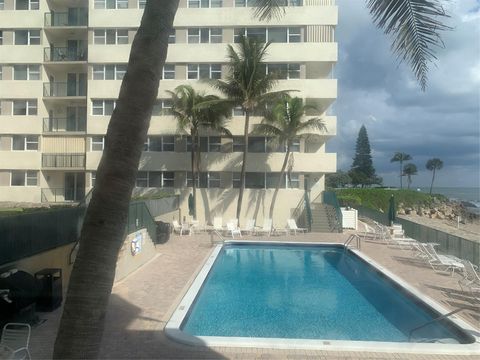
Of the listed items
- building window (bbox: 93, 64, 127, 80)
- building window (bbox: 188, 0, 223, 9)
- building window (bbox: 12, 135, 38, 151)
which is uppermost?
building window (bbox: 188, 0, 223, 9)

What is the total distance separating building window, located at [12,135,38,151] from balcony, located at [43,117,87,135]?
1.16 m

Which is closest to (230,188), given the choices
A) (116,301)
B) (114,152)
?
(116,301)

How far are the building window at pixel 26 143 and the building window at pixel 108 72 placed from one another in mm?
6676

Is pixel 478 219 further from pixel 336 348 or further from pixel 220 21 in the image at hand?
pixel 336 348

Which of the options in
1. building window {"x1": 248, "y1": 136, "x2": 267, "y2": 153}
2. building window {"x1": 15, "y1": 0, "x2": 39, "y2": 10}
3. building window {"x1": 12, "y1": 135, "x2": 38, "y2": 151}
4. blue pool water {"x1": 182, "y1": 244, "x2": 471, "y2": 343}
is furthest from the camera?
building window {"x1": 15, "y1": 0, "x2": 39, "y2": 10}

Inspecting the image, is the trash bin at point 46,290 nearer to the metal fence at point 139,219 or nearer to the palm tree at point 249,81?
the metal fence at point 139,219

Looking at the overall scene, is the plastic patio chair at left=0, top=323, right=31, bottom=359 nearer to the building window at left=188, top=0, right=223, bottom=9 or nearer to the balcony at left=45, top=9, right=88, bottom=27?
the building window at left=188, top=0, right=223, bottom=9

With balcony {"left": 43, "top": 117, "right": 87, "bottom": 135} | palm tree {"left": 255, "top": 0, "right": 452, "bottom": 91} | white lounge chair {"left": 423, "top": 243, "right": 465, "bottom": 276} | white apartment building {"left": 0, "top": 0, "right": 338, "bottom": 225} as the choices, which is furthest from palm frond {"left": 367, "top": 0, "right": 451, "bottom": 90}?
balcony {"left": 43, "top": 117, "right": 87, "bottom": 135}

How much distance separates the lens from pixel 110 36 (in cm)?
3241

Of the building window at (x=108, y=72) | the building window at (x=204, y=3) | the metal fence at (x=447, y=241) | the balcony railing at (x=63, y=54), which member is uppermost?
the building window at (x=204, y=3)

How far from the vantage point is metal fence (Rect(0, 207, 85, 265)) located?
8.59 meters

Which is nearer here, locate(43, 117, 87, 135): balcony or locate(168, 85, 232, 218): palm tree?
locate(168, 85, 232, 218): palm tree

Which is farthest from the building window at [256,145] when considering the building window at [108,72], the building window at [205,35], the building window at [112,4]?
the building window at [112,4]

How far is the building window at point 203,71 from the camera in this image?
31727 millimetres
